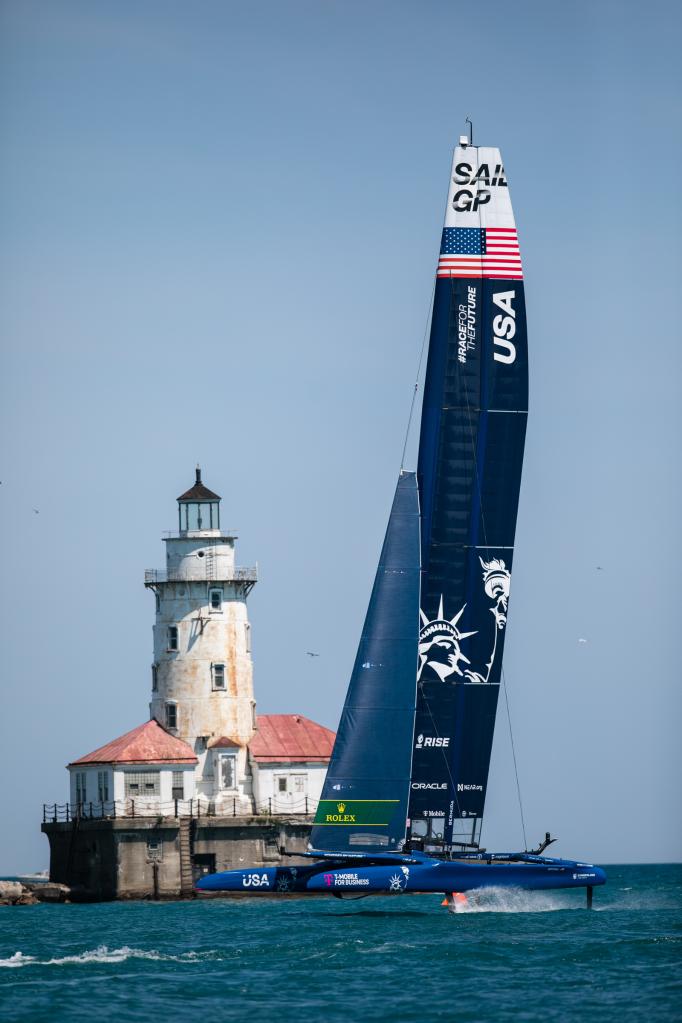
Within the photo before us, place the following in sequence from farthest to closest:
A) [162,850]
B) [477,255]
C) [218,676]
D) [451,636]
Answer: [218,676]
[162,850]
[451,636]
[477,255]

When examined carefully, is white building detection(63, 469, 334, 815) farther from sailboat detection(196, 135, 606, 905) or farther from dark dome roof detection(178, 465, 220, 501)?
sailboat detection(196, 135, 606, 905)

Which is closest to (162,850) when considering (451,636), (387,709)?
(387,709)

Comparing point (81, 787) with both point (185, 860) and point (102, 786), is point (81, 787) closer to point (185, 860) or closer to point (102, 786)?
point (102, 786)

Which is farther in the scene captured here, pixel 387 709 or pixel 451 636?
pixel 451 636

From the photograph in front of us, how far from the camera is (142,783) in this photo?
74750 millimetres

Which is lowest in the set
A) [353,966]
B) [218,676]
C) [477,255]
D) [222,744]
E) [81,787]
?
[353,966]

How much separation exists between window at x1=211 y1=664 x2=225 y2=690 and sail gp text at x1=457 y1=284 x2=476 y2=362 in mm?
30179

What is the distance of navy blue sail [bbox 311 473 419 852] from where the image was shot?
Result: 1909 inches

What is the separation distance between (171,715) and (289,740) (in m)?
4.68

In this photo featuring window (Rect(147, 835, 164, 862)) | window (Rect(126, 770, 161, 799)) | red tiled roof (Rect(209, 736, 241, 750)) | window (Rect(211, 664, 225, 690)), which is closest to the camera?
window (Rect(147, 835, 164, 862))

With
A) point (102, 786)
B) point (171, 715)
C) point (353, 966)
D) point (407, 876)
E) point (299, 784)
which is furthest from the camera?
point (299, 784)

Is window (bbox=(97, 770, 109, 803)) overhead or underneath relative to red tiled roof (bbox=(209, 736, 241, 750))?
underneath

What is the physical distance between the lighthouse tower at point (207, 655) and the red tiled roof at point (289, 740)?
0.80 meters

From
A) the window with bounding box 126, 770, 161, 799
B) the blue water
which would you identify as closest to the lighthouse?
the window with bounding box 126, 770, 161, 799
